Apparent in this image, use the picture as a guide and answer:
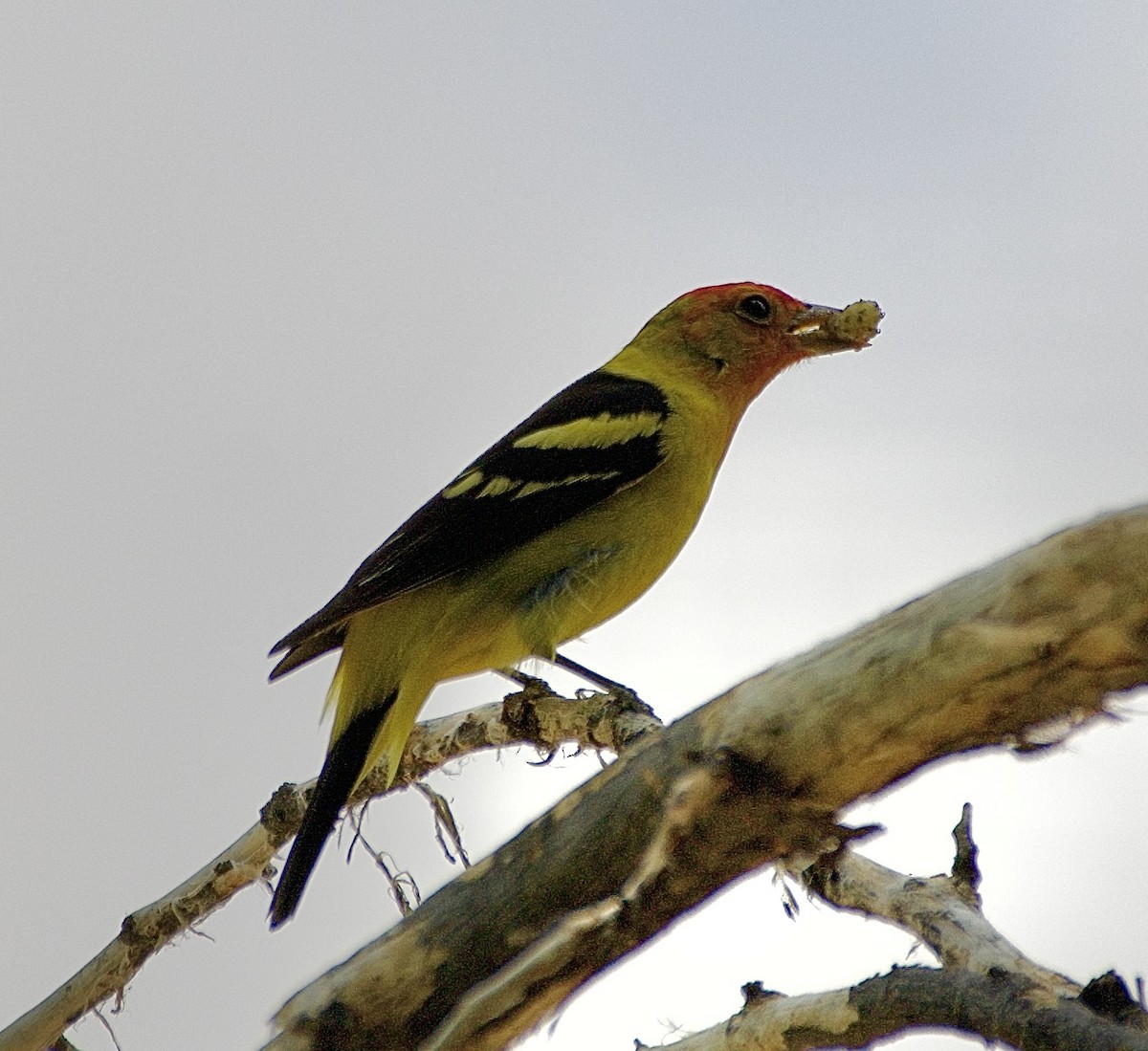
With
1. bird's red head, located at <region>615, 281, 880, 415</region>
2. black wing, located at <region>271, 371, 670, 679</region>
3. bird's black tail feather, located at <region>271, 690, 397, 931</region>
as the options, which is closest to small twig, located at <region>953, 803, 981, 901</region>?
bird's black tail feather, located at <region>271, 690, 397, 931</region>

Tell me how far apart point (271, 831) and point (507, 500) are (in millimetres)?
1443

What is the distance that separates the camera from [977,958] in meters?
2.78

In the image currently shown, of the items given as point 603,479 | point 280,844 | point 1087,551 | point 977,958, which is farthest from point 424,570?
point 1087,551

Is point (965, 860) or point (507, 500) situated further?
point (507, 500)

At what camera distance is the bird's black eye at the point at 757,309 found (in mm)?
5836

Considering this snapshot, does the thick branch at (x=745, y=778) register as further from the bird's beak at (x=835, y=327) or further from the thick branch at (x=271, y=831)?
the bird's beak at (x=835, y=327)

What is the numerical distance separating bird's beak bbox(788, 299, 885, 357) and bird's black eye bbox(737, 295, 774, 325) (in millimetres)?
112

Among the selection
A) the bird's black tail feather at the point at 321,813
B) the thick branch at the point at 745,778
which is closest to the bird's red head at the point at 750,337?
the bird's black tail feather at the point at 321,813

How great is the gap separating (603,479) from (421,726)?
3.87 feet

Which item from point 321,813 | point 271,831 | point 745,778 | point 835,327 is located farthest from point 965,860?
point 835,327

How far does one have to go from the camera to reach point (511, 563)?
4867mm

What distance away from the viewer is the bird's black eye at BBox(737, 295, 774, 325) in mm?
5836

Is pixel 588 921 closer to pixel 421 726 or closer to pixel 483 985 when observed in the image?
pixel 483 985

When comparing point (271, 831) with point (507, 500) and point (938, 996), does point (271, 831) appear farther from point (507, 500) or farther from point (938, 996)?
point (938, 996)
